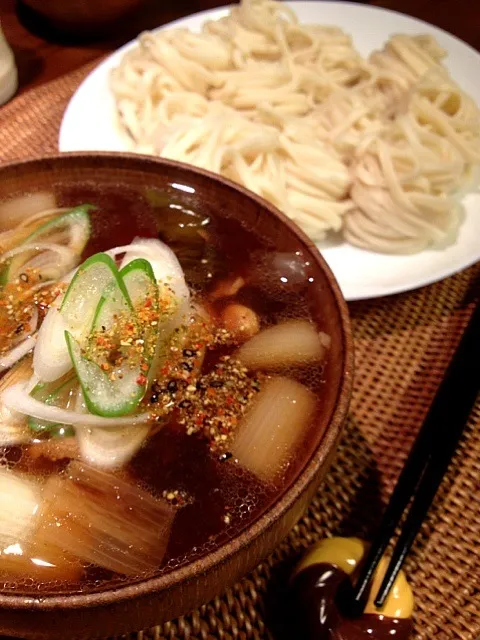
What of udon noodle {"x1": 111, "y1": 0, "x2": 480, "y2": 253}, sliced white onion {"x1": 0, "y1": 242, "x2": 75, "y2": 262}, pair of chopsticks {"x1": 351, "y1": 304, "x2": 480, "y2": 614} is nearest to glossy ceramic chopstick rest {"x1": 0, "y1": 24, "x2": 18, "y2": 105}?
udon noodle {"x1": 111, "y1": 0, "x2": 480, "y2": 253}

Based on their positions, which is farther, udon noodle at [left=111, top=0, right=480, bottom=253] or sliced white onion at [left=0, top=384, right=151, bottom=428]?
udon noodle at [left=111, top=0, right=480, bottom=253]

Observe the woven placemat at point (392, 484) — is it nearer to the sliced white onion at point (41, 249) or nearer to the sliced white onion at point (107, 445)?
the sliced white onion at point (107, 445)

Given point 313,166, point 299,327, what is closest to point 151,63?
point 313,166

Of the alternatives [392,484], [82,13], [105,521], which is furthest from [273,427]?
[82,13]

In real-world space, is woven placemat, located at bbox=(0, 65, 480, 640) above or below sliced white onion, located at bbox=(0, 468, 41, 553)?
below

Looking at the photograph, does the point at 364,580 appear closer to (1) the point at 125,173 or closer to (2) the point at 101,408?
(2) the point at 101,408

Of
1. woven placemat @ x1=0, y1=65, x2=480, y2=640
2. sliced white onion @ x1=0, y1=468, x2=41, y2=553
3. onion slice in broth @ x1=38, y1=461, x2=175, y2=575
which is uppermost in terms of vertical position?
onion slice in broth @ x1=38, y1=461, x2=175, y2=575

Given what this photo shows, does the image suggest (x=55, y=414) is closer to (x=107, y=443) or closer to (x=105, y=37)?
(x=107, y=443)

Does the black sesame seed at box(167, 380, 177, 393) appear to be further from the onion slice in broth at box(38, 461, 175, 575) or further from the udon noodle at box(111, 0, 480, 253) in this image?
the udon noodle at box(111, 0, 480, 253)
